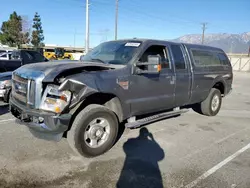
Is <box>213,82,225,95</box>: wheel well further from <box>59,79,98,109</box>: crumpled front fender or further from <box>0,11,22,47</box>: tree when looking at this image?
Answer: <box>0,11,22,47</box>: tree

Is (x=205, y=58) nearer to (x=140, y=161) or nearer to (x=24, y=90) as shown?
(x=140, y=161)

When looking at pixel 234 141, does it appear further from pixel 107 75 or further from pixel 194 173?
pixel 107 75

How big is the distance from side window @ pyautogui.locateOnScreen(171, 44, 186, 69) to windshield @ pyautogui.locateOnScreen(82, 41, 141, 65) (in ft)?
3.37

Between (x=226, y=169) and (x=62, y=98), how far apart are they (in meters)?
2.69

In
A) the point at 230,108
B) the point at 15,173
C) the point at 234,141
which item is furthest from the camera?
the point at 230,108

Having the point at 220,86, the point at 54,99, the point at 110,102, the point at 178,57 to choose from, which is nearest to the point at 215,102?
the point at 220,86

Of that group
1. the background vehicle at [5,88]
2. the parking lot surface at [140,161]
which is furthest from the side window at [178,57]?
the background vehicle at [5,88]

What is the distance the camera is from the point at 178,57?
5.38 meters

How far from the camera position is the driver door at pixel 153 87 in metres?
4.44

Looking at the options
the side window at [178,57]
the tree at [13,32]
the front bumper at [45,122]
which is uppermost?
the tree at [13,32]

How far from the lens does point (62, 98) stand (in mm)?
3436

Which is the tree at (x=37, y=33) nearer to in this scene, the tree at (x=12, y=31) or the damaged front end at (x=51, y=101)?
the tree at (x=12, y=31)

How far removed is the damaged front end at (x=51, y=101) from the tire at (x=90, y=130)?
18 centimetres

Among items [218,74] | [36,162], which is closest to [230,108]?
[218,74]
